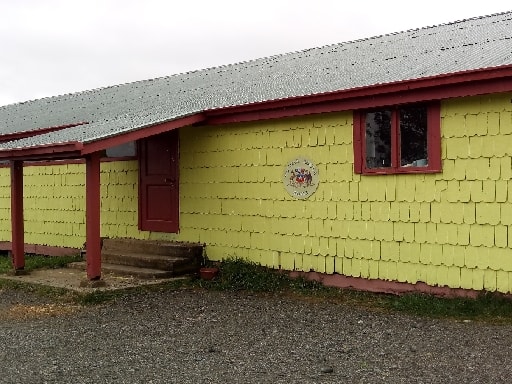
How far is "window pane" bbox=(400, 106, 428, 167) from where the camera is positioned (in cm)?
716

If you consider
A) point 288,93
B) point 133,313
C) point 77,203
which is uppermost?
point 288,93

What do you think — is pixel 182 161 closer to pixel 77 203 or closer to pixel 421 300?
pixel 77 203

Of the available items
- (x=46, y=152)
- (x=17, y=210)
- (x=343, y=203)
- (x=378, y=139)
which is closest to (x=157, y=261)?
(x=46, y=152)

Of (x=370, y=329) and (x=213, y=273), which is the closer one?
(x=370, y=329)

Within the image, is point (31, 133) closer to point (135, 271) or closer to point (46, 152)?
point (46, 152)

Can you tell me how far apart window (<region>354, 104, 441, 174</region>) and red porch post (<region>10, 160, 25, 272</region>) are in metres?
5.49

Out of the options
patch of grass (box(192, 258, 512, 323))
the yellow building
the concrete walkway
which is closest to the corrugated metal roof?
the yellow building

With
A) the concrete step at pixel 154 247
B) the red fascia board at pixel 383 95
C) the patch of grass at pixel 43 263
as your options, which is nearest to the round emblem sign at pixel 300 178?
the red fascia board at pixel 383 95

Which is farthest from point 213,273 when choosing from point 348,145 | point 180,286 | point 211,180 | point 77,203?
point 77,203

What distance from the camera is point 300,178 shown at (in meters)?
8.35

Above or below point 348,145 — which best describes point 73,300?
below

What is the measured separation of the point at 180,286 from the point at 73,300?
1551 mm

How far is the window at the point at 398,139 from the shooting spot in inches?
278

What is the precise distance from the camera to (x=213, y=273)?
29.2 ft
